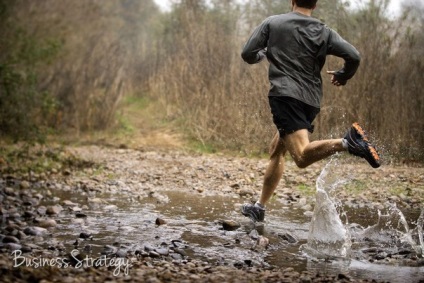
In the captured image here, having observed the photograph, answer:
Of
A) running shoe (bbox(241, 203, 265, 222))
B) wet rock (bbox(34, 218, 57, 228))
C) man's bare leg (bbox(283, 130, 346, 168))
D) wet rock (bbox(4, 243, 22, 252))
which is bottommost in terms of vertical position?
wet rock (bbox(34, 218, 57, 228))

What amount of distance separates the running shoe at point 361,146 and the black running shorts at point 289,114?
0.49 metres

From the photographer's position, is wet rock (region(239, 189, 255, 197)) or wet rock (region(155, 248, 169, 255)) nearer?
wet rock (region(155, 248, 169, 255))

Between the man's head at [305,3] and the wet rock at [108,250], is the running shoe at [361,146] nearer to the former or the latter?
the man's head at [305,3]

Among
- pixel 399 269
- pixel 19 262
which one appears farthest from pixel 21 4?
pixel 399 269

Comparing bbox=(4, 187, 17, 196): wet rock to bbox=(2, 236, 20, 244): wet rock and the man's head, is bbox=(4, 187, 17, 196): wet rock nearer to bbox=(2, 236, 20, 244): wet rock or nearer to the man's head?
bbox=(2, 236, 20, 244): wet rock

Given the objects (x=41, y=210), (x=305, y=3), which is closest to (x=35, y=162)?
(x=41, y=210)

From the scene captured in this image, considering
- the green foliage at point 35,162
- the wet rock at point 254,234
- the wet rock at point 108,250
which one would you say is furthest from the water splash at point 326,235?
the green foliage at point 35,162

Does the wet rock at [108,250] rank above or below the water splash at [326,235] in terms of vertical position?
below

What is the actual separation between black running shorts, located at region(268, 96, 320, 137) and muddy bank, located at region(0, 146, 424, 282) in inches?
37.1

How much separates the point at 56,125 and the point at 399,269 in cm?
1016

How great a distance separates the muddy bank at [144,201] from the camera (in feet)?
9.76

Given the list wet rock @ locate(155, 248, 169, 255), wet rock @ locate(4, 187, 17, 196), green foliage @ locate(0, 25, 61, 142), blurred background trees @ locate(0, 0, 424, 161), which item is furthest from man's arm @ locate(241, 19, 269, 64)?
green foliage @ locate(0, 25, 61, 142)

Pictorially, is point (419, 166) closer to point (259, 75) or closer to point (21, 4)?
point (259, 75)

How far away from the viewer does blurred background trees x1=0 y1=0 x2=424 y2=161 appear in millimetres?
8406
